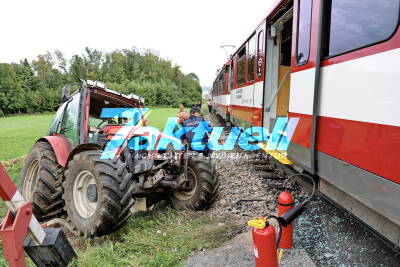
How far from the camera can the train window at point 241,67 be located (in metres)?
8.30

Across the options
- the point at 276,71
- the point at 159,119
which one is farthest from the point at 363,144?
the point at 159,119

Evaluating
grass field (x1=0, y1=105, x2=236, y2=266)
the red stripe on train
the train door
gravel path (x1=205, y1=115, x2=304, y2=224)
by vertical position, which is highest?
the train door

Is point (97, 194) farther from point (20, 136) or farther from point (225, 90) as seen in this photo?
point (20, 136)

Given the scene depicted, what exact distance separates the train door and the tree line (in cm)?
5107

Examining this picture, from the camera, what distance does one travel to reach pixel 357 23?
2.51m

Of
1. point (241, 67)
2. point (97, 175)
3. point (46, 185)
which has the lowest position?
point (46, 185)

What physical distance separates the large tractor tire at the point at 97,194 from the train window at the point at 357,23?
2.73 meters

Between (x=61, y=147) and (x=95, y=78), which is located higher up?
(x=95, y=78)

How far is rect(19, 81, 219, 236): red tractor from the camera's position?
3299 millimetres

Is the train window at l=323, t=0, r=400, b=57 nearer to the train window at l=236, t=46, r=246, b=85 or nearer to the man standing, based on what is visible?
the man standing

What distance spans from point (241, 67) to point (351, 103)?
6520 mm

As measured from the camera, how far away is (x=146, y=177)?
12.9 ft

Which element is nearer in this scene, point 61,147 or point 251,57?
point 61,147

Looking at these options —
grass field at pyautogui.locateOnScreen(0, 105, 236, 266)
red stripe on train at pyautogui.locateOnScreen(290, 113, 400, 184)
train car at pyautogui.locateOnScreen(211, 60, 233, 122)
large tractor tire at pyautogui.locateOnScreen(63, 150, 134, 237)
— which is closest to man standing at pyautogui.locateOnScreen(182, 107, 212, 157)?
grass field at pyautogui.locateOnScreen(0, 105, 236, 266)
